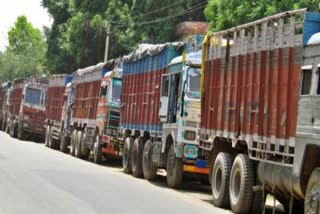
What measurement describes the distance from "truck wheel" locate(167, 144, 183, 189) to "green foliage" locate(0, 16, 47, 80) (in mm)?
55338

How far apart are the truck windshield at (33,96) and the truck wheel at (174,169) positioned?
78.5 feet

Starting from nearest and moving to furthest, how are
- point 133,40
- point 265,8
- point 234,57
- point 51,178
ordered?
1. point 234,57
2. point 51,178
3. point 265,8
4. point 133,40

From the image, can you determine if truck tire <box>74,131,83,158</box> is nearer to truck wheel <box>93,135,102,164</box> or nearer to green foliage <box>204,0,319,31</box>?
truck wheel <box>93,135,102,164</box>

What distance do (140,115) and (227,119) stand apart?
687cm

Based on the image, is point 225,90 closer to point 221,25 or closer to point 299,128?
point 299,128

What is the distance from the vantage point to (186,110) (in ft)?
50.8

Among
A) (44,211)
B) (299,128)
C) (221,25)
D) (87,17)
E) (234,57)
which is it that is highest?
(87,17)

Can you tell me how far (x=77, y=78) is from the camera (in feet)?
98.7

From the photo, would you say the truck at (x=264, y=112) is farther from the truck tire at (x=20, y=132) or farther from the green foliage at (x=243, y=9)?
the truck tire at (x=20, y=132)

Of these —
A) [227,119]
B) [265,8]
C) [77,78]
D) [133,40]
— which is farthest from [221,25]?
[133,40]

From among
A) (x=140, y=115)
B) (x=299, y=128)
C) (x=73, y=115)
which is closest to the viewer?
(x=299, y=128)

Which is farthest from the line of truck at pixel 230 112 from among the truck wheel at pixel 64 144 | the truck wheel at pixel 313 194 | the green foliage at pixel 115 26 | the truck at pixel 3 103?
the truck at pixel 3 103

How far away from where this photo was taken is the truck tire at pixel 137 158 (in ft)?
62.6

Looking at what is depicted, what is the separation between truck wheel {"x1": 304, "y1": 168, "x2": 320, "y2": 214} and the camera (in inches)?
360
